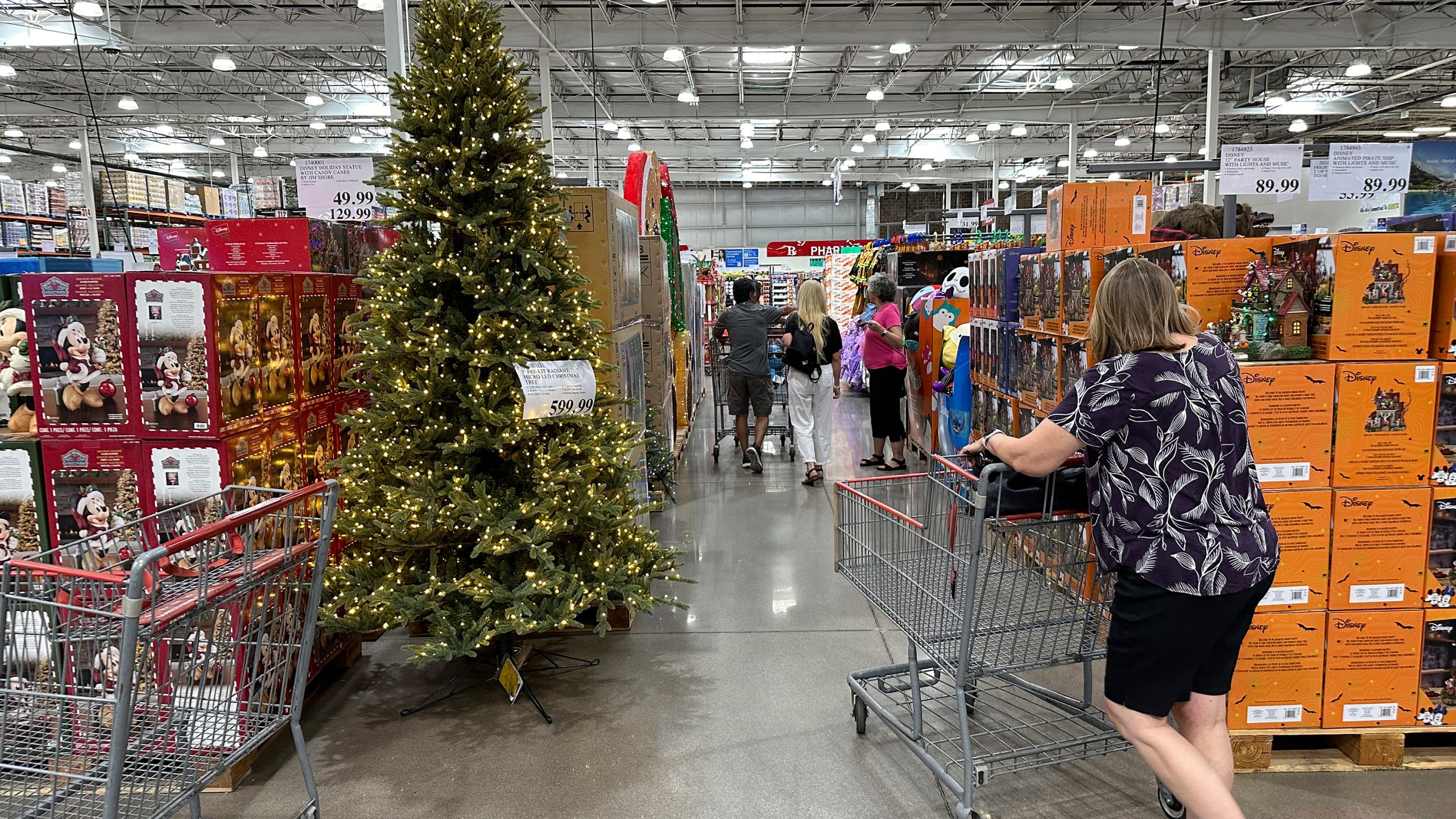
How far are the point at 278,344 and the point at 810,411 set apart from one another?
4.83 m

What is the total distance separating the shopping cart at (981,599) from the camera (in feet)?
8.63

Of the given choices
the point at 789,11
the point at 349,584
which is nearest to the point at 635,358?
the point at 349,584

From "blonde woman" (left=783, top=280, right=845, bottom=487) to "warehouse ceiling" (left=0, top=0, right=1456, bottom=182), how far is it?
123 inches

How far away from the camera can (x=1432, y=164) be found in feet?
46.9

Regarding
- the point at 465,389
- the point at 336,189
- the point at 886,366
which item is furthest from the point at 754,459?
the point at 465,389

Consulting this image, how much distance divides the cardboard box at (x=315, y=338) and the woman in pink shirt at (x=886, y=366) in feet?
15.6

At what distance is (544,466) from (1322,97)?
20.4 m

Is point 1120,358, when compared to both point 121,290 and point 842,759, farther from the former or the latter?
point 121,290

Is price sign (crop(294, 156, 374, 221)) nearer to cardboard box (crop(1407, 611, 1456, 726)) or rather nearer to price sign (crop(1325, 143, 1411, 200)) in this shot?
cardboard box (crop(1407, 611, 1456, 726))

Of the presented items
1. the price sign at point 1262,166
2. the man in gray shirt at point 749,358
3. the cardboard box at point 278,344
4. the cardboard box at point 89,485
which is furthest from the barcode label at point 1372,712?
the man in gray shirt at point 749,358

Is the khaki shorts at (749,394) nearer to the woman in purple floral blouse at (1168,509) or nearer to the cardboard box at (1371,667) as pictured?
the cardboard box at (1371,667)

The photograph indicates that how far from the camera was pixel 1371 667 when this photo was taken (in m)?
2.95

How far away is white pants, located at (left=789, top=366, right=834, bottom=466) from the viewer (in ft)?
25.0

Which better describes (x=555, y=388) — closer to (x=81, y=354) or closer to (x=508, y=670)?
(x=508, y=670)
